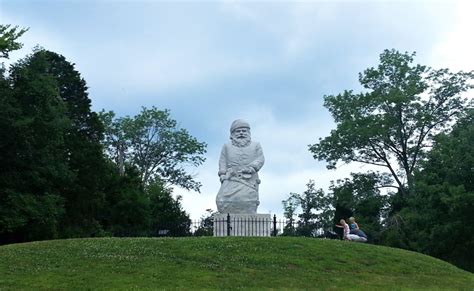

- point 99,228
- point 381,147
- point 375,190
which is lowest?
point 99,228

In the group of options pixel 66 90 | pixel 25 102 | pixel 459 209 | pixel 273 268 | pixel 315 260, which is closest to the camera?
pixel 273 268

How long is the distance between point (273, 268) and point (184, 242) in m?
4.23

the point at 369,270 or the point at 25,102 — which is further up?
the point at 25,102

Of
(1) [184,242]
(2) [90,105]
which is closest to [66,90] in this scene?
(2) [90,105]

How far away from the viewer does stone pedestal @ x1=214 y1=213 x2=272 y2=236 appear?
27250 mm

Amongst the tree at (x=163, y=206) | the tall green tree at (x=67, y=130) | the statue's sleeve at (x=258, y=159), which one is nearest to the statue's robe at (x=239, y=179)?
the statue's sleeve at (x=258, y=159)

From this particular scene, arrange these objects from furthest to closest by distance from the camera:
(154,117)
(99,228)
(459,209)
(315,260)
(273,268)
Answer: (154,117) < (99,228) < (459,209) < (315,260) < (273,268)

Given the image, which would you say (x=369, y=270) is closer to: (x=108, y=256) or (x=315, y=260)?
(x=315, y=260)

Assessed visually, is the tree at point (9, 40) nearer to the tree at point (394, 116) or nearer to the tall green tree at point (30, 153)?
the tall green tree at point (30, 153)

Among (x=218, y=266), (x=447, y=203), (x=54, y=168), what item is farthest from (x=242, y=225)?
(x=54, y=168)

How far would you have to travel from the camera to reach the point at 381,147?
46.4 m

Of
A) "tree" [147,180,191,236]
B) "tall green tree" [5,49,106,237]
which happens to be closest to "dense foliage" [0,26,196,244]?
"tall green tree" [5,49,106,237]

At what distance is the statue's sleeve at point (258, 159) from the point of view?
28438mm

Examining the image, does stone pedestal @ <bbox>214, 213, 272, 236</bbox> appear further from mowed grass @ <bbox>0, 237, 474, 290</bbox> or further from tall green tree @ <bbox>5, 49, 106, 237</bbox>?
tall green tree @ <bbox>5, 49, 106, 237</bbox>
